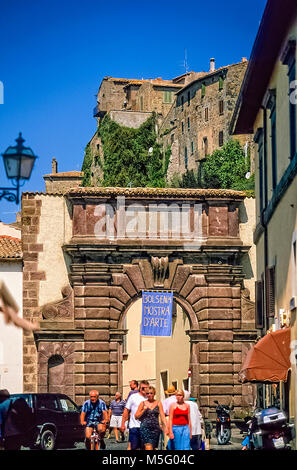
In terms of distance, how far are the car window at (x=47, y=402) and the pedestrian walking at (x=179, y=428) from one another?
31.1ft

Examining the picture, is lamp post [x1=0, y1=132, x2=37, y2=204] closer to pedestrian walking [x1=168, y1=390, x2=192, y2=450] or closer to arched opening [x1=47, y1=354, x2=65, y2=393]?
pedestrian walking [x1=168, y1=390, x2=192, y2=450]

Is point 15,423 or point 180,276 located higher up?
point 180,276

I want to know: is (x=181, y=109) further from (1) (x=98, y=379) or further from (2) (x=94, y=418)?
(2) (x=94, y=418)

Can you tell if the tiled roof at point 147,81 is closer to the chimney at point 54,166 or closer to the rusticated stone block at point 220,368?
the chimney at point 54,166

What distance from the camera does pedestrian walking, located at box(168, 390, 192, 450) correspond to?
19.4 m

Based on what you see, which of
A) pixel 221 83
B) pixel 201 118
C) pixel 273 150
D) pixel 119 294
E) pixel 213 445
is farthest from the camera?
pixel 201 118

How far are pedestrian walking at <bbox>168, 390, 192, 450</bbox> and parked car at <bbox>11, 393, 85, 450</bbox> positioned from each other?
317 inches

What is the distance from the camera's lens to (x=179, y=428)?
1942 cm

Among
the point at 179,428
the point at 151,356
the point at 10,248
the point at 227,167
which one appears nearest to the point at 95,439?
the point at 179,428

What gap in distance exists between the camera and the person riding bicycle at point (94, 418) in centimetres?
2244

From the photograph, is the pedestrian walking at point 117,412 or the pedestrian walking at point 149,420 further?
the pedestrian walking at point 117,412

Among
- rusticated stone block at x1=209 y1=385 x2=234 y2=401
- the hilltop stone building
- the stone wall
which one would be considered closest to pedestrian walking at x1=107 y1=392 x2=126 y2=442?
rusticated stone block at x1=209 y1=385 x2=234 y2=401

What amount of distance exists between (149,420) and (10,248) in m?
22.4

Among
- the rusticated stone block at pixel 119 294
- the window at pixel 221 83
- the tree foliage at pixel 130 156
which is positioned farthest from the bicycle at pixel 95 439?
the window at pixel 221 83
